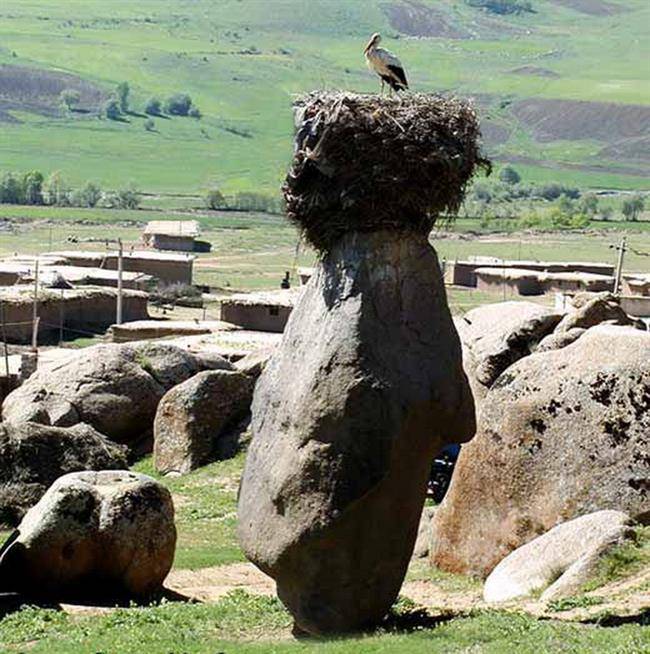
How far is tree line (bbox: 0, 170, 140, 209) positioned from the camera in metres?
161

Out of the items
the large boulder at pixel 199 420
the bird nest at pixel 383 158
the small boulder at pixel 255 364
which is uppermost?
the bird nest at pixel 383 158

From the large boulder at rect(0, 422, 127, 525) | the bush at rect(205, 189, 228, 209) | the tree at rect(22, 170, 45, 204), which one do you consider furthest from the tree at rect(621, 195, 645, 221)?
the large boulder at rect(0, 422, 127, 525)

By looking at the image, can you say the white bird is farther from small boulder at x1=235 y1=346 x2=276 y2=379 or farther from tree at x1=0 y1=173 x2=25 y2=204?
tree at x1=0 y1=173 x2=25 y2=204

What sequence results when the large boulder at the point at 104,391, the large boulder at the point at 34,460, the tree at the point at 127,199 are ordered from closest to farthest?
the large boulder at the point at 34,460
the large boulder at the point at 104,391
the tree at the point at 127,199

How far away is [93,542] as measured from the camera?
74.0 feet

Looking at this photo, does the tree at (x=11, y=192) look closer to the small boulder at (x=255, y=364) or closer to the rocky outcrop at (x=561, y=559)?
the small boulder at (x=255, y=364)

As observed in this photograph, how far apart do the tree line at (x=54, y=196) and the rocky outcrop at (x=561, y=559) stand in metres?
140

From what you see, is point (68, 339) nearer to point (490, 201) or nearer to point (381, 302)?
point (381, 302)

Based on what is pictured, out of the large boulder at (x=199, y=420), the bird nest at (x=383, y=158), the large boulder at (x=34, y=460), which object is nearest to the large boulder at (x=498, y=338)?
the large boulder at (x=34, y=460)

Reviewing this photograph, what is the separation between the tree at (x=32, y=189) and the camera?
16088 cm

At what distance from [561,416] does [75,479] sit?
589cm

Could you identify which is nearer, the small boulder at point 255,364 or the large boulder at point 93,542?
the large boulder at point 93,542

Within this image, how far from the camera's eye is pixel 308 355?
1830cm

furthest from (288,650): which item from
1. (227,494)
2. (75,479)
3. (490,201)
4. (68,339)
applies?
(490,201)
